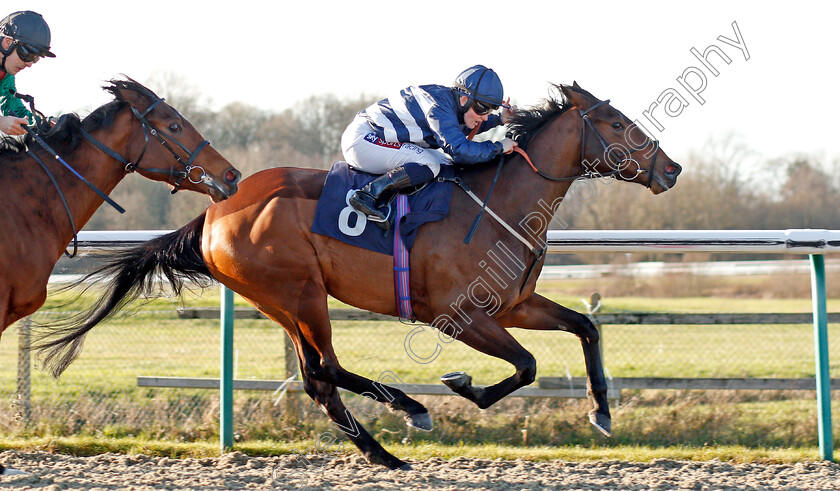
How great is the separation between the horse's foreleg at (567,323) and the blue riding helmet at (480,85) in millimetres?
1159

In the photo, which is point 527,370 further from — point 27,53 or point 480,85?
point 27,53

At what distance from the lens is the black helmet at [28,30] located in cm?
391

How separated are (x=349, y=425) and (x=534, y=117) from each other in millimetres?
2049

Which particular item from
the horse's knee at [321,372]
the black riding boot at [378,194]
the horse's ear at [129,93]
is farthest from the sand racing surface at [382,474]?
the horse's ear at [129,93]

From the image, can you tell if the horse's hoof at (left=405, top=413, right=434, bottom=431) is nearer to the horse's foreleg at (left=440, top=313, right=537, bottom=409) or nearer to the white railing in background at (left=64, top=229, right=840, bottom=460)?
the horse's foreleg at (left=440, top=313, right=537, bottom=409)

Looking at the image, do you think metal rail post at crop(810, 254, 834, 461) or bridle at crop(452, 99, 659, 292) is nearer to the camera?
bridle at crop(452, 99, 659, 292)

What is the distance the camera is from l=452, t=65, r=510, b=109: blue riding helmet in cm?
427

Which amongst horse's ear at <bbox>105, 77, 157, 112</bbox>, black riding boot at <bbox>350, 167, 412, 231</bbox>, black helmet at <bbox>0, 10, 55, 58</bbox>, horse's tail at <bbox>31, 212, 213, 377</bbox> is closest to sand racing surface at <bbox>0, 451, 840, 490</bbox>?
horse's tail at <bbox>31, 212, 213, 377</bbox>

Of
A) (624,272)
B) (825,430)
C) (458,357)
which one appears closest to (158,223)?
(624,272)

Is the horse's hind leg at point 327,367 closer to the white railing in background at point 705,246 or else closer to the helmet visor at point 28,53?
the white railing in background at point 705,246

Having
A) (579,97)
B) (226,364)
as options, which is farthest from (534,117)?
(226,364)

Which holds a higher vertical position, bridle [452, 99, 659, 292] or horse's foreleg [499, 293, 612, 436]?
bridle [452, 99, 659, 292]

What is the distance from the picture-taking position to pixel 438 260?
4121mm

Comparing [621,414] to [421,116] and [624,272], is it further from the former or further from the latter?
[624,272]
